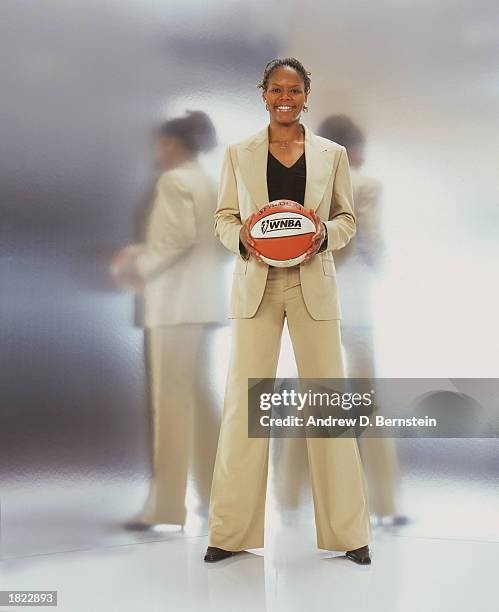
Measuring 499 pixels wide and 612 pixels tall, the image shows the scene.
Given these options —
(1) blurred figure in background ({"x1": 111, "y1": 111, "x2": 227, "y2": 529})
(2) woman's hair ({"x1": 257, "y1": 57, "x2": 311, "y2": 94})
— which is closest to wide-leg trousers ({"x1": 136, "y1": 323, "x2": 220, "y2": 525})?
(1) blurred figure in background ({"x1": 111, "y1": 111, "x2": 227, "y2": 529})

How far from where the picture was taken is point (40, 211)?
3.09 m

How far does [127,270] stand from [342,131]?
1.13 meters

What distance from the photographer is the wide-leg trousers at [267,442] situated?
293cm

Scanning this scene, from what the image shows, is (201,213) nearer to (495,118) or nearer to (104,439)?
(104,439)

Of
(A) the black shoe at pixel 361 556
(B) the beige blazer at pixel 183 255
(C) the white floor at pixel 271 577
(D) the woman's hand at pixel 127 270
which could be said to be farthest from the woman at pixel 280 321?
(D) the woman's hand at pixel 127 270

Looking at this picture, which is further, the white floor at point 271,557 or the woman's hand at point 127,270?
the woman's hand at point 127,270

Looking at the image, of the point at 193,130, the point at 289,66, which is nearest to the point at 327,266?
the point at 289,66

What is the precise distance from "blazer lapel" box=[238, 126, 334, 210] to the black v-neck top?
30mm

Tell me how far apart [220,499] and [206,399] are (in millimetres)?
527

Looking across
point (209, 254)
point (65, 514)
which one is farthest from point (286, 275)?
point (65, 514)

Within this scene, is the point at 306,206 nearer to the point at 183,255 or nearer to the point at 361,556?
the point at 183,255

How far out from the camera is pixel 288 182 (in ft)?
9.72

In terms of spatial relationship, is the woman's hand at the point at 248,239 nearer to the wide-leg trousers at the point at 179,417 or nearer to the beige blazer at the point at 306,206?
the beige blazer at the point at 306,206

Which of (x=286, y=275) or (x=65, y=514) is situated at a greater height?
(x=286, y=275)
